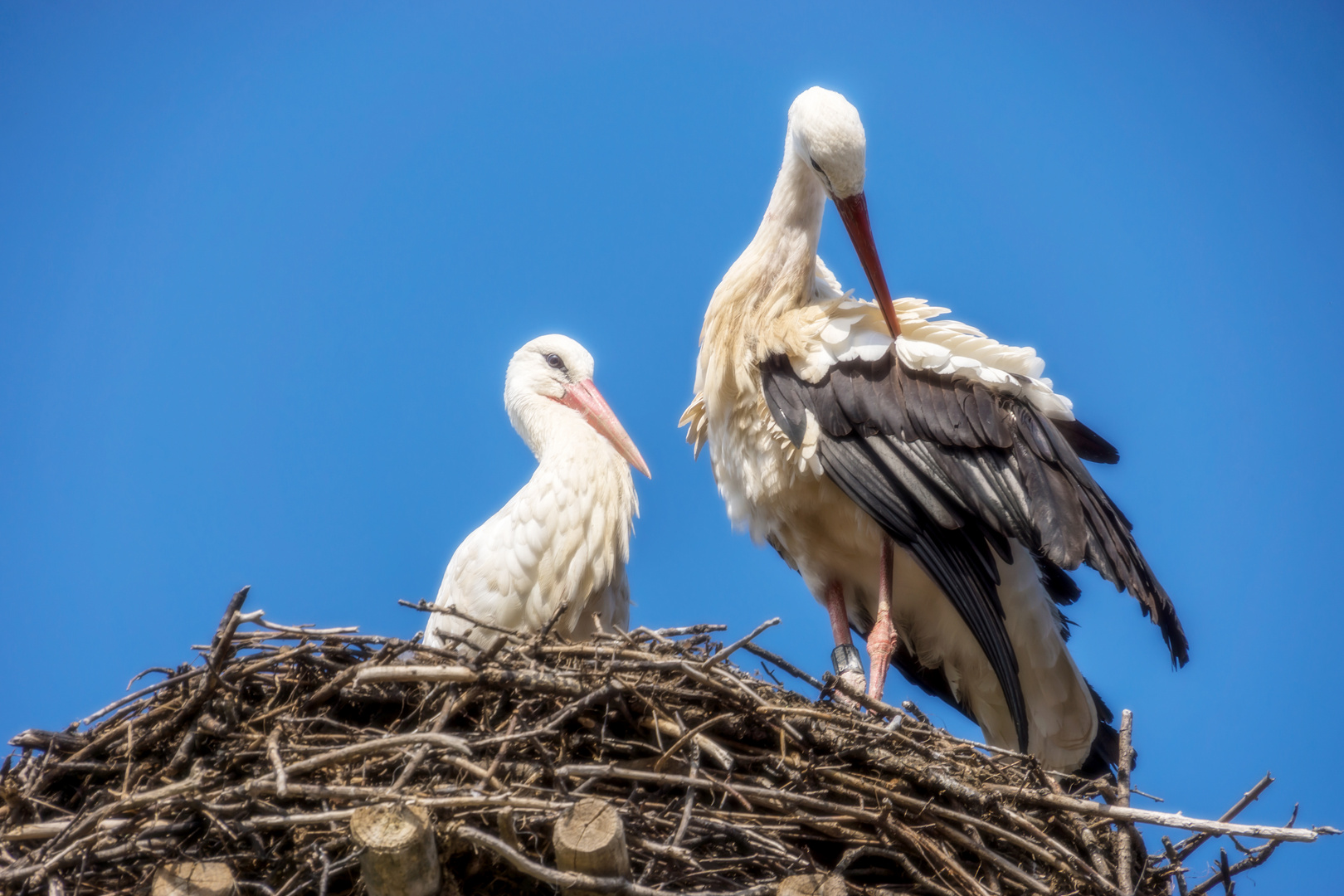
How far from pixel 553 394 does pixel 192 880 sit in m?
2.05

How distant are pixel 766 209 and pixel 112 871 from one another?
215 cm

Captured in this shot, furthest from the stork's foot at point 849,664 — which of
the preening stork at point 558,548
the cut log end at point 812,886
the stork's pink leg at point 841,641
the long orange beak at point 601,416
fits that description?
the cut log end at point 812,886

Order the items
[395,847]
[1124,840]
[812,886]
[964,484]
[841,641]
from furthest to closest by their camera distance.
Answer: [841,641] → [964,484] → [1124,840] → [812,886] → [395,847]

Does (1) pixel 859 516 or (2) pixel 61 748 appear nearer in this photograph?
(2) pixel 61 748

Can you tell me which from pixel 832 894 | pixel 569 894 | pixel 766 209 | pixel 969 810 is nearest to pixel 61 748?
pixel 569 894

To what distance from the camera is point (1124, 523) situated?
2.91m

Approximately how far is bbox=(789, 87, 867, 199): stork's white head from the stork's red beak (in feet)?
0.08

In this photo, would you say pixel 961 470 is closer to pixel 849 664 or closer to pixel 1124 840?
pixel 849 664

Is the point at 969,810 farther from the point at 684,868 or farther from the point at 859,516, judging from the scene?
the point at 859,516

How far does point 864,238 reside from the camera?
10.3ft

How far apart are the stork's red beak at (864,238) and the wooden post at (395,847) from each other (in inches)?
70.5

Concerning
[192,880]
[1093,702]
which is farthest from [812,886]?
[1093,702]

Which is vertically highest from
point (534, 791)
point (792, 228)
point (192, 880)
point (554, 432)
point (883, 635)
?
point (792, 228)

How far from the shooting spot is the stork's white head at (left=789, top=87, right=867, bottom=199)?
121 inches
